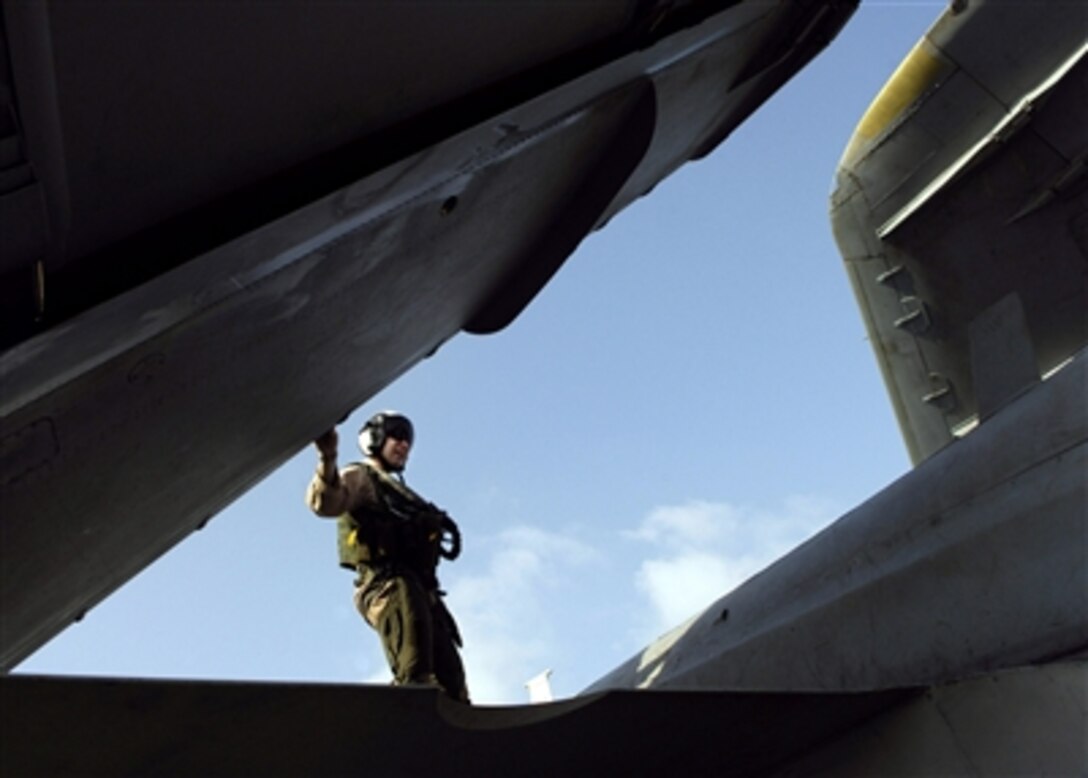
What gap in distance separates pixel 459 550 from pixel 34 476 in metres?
3.56

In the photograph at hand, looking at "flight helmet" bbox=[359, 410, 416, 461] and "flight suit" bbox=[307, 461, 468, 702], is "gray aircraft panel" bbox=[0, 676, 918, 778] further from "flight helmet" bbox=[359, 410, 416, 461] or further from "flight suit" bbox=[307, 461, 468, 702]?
"flight helmet" bbox=[359, 410, 416, 461]

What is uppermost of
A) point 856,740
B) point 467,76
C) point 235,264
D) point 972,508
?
point 467,76

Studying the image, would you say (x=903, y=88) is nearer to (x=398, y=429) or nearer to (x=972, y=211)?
(x=972, y=211)

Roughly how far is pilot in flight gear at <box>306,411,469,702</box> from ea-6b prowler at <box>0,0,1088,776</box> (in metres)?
1.04

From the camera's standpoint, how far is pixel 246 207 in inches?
90.4

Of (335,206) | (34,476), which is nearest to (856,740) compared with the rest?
(335,206)

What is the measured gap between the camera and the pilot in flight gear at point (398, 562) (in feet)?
17.0

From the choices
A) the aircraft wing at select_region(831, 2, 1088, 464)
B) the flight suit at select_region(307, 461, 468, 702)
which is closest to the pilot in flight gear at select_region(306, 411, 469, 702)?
the flight suit at select_region(307, 461, 468, 702)

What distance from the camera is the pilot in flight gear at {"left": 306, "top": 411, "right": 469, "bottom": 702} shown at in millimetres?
5180

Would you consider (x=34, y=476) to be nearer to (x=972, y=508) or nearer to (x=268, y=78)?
(x=268, y=78)

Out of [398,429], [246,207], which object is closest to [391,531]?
[398,429]

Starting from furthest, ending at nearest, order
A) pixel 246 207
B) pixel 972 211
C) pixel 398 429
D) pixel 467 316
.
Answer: pixel 972 211 → pixel 398 429 → pixel 467 316 → pixel 246 207

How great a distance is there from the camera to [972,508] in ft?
13.8

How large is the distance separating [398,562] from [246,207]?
3.39 meters
